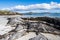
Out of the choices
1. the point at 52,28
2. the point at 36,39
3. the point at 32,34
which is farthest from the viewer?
the point at 52,28

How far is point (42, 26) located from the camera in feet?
42.0

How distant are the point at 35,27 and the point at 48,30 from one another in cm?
120

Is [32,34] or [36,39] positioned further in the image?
[32,34]

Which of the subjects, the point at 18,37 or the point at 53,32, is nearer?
the point at 18,37

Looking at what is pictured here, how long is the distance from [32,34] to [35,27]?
1.18 meters

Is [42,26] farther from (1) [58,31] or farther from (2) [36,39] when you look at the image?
(2) [36,39]

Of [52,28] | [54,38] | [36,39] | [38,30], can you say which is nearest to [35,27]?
[38,30]

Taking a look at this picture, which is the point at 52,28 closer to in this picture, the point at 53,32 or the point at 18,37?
the point at 53,32

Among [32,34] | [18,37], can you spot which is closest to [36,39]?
[18,37]

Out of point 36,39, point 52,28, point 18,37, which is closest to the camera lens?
point 36,39

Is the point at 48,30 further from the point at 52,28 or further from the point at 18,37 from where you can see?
the point at 18,37

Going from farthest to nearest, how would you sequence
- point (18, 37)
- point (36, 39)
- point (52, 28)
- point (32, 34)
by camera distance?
1. point (52, 28)
2. point (32, 34)
3. point (18, 37)
4. point (36, 39)

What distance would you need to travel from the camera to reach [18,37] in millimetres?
10391

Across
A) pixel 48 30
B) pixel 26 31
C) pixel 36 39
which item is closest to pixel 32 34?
pixel 26 31
